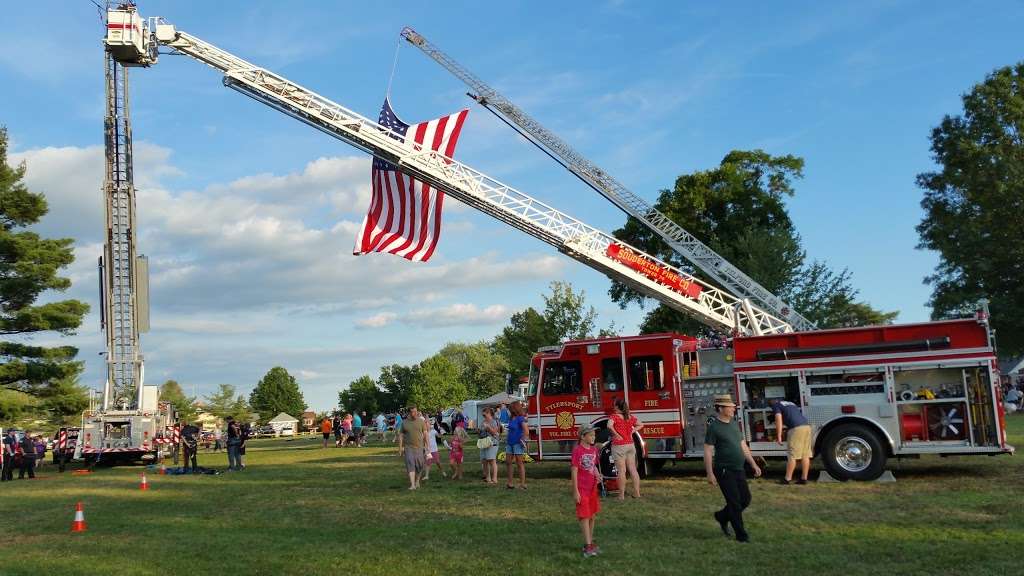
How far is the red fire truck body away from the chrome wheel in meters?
0.02

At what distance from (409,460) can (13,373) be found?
71.6ft

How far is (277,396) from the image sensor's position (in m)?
117

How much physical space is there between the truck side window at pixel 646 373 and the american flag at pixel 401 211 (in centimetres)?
887

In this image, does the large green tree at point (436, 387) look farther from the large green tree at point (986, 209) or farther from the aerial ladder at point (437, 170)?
the aerial ladder at point (437, 170)

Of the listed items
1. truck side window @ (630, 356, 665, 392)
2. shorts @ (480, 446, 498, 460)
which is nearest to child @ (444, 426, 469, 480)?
shorts @ (480, 446, 498, 460)

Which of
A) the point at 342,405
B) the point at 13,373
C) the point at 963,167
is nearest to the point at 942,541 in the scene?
the point at 13,373

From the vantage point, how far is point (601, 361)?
16453 mm

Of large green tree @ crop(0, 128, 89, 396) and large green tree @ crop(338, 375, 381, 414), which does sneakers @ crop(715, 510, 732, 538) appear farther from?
large green tree @ crop(338, 375, 381, 414)

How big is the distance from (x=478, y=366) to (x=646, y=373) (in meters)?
95.9

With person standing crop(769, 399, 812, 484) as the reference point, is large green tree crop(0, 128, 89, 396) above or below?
above

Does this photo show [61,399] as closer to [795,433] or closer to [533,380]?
[533,380]

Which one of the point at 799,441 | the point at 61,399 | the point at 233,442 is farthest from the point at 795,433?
the point at 61,399

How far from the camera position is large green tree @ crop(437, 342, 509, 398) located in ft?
341

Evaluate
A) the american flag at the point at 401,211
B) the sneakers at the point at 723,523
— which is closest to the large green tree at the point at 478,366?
the american flag at the point at 401,211
